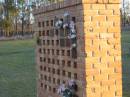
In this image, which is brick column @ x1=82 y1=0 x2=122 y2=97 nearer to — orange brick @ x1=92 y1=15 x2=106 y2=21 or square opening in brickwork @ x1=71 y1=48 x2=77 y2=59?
orange brick @ x1=92 y1=15 x2=106 y2=21

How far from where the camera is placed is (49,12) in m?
5.98

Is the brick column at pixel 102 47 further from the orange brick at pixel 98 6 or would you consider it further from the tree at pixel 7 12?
the tree at pixel 7 12

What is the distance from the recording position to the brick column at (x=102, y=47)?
4602mm

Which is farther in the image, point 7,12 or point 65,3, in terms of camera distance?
point 7,12

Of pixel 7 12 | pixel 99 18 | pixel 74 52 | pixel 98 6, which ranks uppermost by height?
pixel 7 12

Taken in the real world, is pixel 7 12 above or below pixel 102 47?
above

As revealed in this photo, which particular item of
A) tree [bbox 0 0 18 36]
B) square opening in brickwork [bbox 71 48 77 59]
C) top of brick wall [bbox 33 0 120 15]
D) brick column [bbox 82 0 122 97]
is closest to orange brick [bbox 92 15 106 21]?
brick column [bbox 82 0 122 97]

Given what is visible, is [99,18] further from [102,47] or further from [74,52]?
[74,52]

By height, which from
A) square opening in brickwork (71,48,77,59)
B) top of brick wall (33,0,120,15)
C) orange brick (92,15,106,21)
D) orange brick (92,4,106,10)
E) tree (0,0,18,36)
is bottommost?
square opening in brickwork (71,48,77,59)

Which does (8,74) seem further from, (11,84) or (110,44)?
(110,44)

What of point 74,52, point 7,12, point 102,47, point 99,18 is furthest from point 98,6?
point 7,12

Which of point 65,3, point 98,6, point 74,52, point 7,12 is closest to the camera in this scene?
point 98,6

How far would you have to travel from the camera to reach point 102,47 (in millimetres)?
4668

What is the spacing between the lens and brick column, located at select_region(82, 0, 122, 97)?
4602 millimetres
